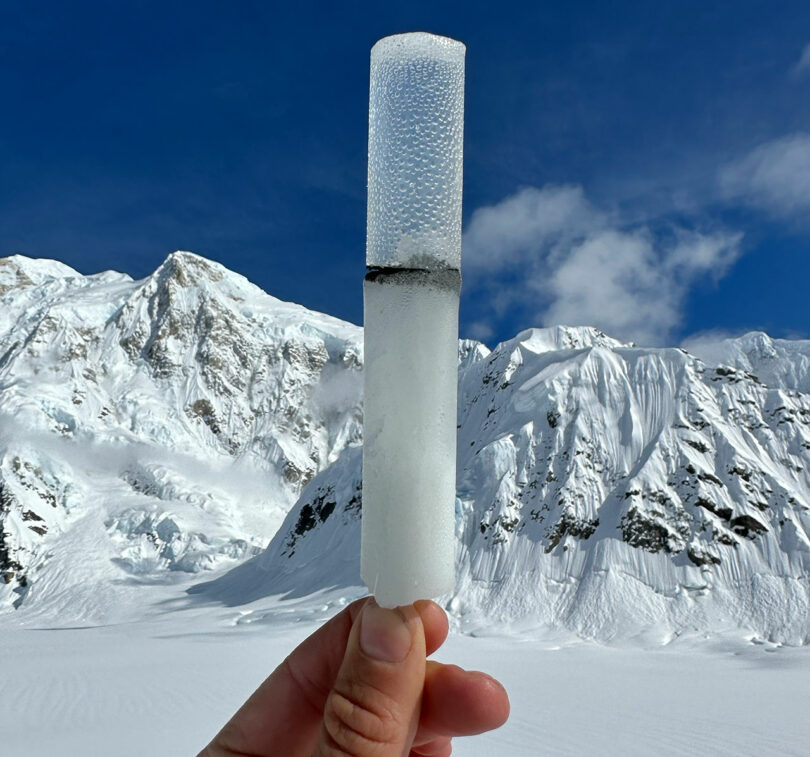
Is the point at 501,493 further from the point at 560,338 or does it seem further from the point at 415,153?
the point at 415,153

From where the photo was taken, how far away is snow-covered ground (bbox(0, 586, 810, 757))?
1191cm

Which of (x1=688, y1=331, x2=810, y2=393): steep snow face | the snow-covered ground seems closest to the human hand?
the snow-covered ground

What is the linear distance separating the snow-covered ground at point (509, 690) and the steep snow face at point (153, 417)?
109 feet

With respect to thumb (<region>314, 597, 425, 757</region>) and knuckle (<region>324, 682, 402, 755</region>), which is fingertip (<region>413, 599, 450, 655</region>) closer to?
thumb (<region>314, 597, 425, 757</region>)

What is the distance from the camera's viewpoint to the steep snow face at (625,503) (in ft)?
99.8

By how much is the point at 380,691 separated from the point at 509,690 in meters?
16.3

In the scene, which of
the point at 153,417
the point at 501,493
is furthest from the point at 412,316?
the point at 153,417

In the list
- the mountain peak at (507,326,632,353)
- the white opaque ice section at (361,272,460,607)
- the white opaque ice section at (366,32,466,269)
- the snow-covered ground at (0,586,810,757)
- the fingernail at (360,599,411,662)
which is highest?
the mountain peak at (507,326,632,353)

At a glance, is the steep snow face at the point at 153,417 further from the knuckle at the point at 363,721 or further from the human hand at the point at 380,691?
the knuckle at the point at 363,721

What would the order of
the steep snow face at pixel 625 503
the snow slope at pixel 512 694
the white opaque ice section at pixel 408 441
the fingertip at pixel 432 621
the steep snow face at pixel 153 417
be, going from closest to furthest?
1. the white opaque ice section at pixel 408 441
2. the fingertip at pixel 432 621
3. the snow slope at pixel 512 694
4. the steep snow face at pixel 625 503
5. the steep snow face at pixel 153 417

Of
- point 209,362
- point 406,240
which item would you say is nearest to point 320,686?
point 406,240

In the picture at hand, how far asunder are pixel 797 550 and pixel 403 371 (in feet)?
111

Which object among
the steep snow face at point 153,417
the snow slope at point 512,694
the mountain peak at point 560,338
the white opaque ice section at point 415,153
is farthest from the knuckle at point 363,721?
the steep snow face at point 153,417

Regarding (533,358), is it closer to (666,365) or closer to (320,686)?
(666,365)
